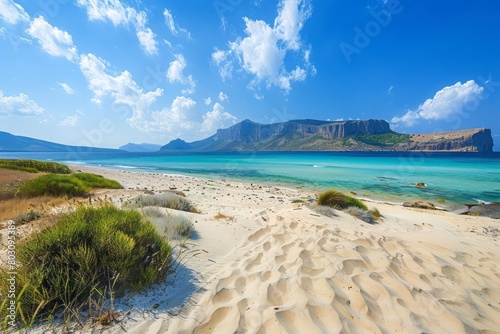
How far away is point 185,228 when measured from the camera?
5223 millimetres

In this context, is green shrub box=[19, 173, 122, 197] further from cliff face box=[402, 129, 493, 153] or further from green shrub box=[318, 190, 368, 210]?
cliff face box=[402, 129, 493, 153]

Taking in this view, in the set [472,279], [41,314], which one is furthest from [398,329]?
[41,314]

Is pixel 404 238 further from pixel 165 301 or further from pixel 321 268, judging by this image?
pixel 165 301

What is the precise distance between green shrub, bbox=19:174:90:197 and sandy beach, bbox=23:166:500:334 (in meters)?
7.53

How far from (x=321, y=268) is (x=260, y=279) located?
1293mm

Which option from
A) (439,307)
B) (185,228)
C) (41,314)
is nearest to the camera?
(41,314)

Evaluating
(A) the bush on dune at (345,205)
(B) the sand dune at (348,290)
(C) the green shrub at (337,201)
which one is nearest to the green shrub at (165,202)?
(B) the sand dune at (348,290)

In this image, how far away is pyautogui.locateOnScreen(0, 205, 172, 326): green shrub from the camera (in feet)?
7.68

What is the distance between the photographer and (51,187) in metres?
9.24

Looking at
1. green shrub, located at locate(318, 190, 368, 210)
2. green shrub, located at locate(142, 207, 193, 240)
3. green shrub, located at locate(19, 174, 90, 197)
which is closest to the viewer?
green shrub, located at locate(142, 207, 193, 240)

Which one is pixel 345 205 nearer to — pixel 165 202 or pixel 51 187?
pixel 165 202

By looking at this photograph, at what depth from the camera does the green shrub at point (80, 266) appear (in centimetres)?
234

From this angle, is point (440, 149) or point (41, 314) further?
point (440, 149)

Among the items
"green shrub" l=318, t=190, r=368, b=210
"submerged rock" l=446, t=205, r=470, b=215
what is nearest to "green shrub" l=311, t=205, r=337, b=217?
"green shrub" l=318, t=190, r=368, b=210
